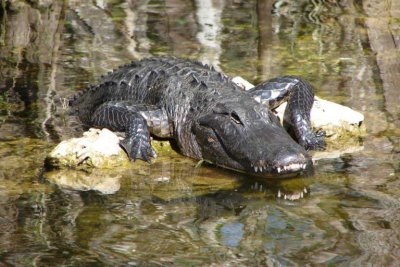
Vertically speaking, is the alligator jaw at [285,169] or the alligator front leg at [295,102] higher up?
the alligator front leg at [295,102]

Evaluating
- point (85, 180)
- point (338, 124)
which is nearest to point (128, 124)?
point (85, 180)

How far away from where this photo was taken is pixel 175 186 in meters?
6.66

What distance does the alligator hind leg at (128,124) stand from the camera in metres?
7.38

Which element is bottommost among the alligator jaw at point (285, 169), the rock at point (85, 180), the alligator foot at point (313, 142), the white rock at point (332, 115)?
the rock at point (85, 180)

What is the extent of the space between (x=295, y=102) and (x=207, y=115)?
2.89 feet

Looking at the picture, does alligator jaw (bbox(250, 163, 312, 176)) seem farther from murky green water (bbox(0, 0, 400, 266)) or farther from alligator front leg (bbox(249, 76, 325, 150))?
alligator front leg (bbox(249, 76, 325, 150))

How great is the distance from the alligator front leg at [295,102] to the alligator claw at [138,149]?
3.63 feet

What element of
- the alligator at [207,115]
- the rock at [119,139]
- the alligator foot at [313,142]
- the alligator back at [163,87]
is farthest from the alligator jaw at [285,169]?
the alligator back at [163,87]

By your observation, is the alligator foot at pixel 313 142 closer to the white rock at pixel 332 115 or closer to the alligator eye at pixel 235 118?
the white rock at pixel 332 115

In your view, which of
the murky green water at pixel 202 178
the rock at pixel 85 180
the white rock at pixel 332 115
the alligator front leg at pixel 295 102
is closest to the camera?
the murky green water at pixel 202 178

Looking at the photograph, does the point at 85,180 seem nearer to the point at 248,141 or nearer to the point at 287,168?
the point at 248,141

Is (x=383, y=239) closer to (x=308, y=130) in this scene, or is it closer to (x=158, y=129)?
(x=308, y=130)

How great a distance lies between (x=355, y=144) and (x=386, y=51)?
3.55 m

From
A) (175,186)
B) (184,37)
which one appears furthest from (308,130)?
(184,37)
